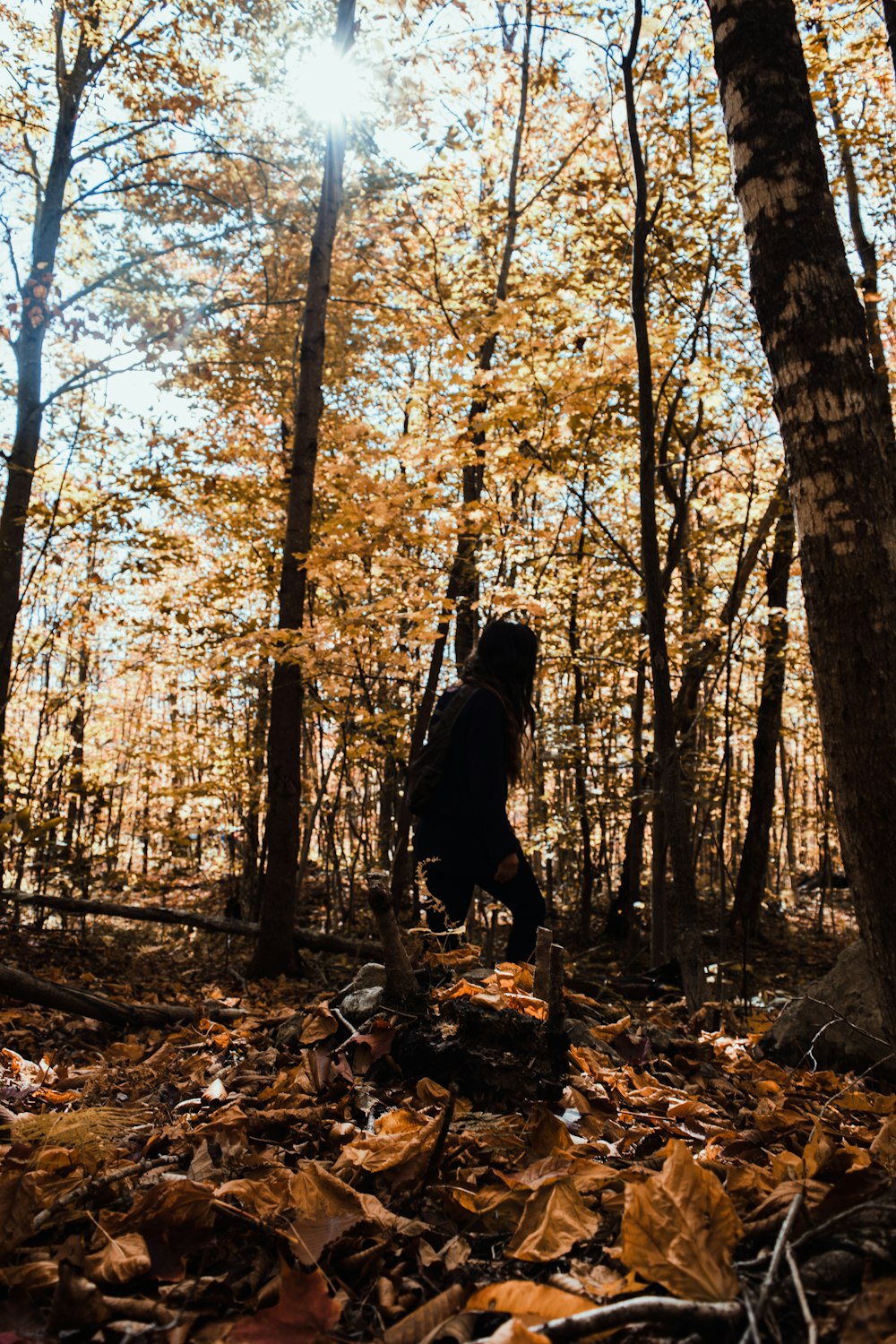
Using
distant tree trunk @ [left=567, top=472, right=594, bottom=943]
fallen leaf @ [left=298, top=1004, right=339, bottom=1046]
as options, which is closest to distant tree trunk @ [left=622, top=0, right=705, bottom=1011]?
fallen leaf @ [left=298, top=1004, right=339, bottom=1046]

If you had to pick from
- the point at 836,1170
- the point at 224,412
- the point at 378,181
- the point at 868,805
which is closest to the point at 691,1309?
the point at 836,1170

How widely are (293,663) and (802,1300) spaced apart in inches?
184

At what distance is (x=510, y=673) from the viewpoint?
3678 millimetres

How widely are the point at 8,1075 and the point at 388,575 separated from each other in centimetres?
391

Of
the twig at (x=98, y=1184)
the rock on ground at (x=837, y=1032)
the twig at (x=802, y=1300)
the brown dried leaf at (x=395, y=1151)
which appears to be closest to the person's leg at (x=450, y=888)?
the rock on ground at (x=837, y=1032)

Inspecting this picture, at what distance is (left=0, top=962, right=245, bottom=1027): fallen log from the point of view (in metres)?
3.23

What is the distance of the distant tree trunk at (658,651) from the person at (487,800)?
830 millimetres

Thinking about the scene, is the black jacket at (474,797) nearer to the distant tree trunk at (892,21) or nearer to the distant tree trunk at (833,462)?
the distant tree trunk at (833,462)

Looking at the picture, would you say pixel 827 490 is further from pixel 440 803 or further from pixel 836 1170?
pixel 440 803

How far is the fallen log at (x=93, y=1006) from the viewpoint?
3227 millimetres

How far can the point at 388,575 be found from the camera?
5645 mm

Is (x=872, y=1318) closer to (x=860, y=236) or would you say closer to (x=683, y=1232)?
(x=683, y=1232)

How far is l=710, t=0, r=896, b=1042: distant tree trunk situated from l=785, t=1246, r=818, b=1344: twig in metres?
0.85

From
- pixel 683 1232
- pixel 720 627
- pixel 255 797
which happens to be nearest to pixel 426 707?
pixel 720 627
